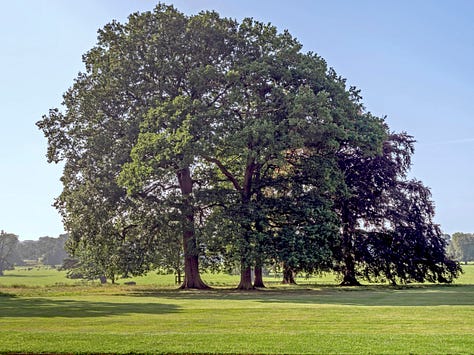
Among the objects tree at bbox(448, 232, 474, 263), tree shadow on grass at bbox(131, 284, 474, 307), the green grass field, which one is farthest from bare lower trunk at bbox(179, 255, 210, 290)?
tree at bbox(448, 232, 474, 263)

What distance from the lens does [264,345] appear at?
13266 millimetres

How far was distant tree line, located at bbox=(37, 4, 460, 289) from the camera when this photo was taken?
37.1 m

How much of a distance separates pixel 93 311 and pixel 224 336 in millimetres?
9087

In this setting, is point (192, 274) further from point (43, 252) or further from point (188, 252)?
point (43, 252)

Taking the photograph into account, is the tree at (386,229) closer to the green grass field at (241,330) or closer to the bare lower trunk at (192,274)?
the bare lower trunk at (192,274)

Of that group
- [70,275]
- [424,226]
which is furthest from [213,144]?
[70,275]

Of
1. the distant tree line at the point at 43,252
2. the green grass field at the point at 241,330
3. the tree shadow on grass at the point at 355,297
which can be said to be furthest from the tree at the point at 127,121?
the distant tree line at the point at 43,252

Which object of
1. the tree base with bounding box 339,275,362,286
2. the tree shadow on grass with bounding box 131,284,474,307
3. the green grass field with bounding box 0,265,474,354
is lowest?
the green grass field with bounding box 0,265,474,354

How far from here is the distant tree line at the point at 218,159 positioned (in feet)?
122

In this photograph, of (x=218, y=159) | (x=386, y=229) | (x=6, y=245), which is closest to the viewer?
(x=218, y=159)

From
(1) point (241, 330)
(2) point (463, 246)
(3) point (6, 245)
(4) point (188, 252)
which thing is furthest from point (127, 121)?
(2) point (463, 246)

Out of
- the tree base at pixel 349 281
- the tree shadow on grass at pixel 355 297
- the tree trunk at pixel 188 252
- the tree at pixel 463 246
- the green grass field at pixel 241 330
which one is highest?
the tree at pixel 463 246

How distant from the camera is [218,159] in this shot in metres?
42.2

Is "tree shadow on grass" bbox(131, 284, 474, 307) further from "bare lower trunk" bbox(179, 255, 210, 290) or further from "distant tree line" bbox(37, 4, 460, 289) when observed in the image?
"bare lower trunk" bbox(179, 255, 210, 290)
